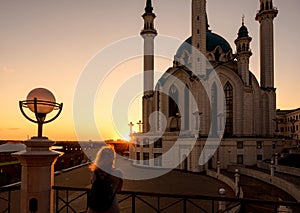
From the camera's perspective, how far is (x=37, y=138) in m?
4.77

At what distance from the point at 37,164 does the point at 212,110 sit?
32.7 m

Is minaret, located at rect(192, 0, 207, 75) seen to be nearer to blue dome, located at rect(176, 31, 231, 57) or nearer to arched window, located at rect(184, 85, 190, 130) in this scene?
arched window, located at rect(184, 85, 190, 130)

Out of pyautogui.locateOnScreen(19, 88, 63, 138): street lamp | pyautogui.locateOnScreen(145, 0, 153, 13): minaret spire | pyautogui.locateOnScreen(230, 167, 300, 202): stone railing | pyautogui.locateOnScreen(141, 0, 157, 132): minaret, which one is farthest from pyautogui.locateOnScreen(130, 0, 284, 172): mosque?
pyautogui.locateOnScreen(19, 88, 63, 138): street lamp

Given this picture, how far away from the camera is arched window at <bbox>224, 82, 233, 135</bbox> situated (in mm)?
36062

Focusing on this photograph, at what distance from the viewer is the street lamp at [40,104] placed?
475cm

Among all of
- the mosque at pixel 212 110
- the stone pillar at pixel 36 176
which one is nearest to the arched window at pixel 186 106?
the mosque at pixel 212 110

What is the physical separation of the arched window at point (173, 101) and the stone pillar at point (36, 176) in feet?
113

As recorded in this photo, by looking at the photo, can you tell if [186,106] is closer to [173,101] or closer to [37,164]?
[173,101]

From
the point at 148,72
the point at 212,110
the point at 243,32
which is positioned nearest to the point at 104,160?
the point at 212,110

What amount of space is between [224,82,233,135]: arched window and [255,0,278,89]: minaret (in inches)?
224

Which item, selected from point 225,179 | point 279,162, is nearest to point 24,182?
point 225,179

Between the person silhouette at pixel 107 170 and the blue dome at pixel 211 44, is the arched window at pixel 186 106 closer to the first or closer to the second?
the blue dome at pixel 211 44

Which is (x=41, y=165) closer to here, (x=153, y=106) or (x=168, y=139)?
(x=168, y=139)

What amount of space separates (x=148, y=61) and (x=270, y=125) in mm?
20847
